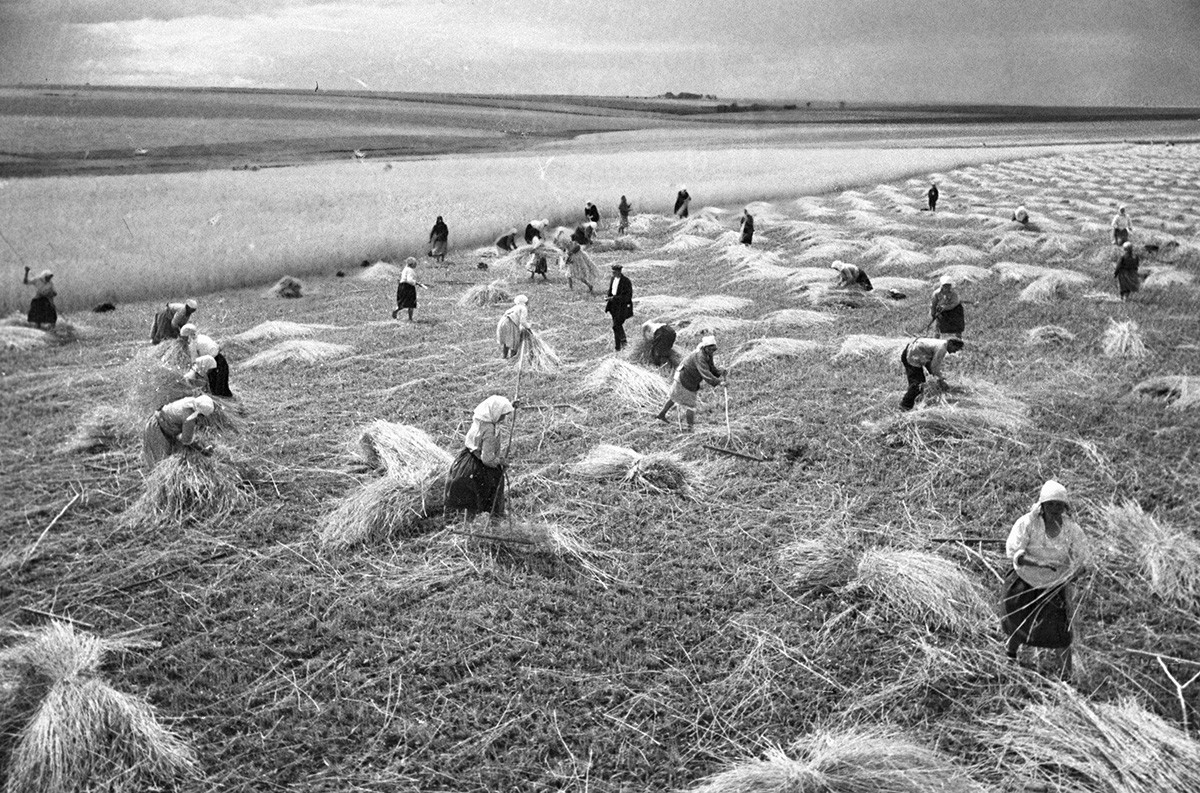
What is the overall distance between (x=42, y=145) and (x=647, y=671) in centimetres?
3204

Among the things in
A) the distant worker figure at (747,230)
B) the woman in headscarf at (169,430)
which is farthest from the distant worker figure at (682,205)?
the woman in headscarf at (169,430)

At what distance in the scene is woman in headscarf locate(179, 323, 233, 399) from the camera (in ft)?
29.6

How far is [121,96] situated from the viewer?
1895 inches

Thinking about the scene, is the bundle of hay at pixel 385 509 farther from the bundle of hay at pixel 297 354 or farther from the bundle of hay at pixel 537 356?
the bundle of hay at pixel 297 354

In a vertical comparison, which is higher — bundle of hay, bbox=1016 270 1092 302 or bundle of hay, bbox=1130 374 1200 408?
bundle of hay, bbox=1016 270 1092 302

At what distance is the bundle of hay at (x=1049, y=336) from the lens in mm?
10703

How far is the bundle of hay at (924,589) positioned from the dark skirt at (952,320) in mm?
5072

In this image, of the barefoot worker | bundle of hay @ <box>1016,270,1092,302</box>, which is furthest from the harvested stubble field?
bundle of hay @ <box>1016,270,1092,302</box>

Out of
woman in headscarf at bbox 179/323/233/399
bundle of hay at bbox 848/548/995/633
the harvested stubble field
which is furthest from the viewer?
woman in headscarf at bbox 179/323/233/399

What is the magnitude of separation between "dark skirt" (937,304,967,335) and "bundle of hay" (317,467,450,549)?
21.8 ft

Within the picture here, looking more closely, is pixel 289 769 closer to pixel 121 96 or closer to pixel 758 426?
pixel 758 426

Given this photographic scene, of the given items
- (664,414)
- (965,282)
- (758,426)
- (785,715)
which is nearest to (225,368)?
(664,414)

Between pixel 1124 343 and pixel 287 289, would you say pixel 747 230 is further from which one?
pixel 287 289

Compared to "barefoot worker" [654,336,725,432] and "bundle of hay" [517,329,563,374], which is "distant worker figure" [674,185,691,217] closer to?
"bundle of hay" [517,329,563,374]
